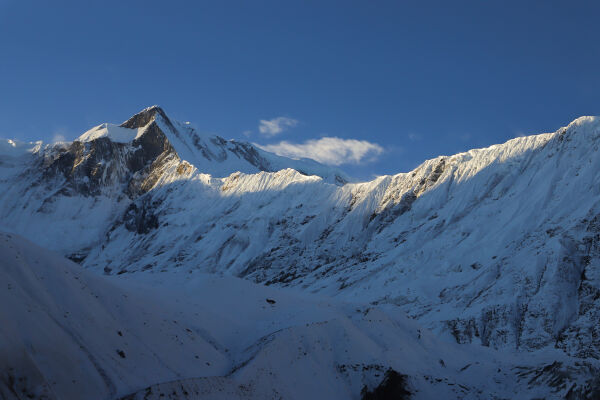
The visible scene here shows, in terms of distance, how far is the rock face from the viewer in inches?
1978

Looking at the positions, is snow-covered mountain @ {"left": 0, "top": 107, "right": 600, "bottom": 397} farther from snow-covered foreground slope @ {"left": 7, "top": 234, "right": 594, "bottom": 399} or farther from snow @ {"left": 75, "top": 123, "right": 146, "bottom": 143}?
snow-covered foreground slope @ {"left": 7, "top": 234, "right": 594, "bottom": 399}

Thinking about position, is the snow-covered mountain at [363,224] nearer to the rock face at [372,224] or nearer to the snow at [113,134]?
the rock face at [372,224]

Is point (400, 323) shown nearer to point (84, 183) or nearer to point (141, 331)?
point (141, 331)

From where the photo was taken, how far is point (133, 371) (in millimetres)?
19859

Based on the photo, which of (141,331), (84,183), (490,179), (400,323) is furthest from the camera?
(84,183)

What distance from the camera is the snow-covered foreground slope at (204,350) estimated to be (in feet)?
58.1

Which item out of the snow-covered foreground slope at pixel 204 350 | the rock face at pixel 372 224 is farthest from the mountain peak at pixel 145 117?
the snow-covered foreground slope at pixel 204 350

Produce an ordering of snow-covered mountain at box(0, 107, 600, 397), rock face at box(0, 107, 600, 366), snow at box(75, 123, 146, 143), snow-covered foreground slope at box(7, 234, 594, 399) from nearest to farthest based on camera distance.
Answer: snow-covered foreground slope at box(7, 234, 594, 399)
snow-covered mountain at box(0, 107, 600, 397)
rock face at box(0, 107, 600, 366)
snow at box(75, 123, 146, 143)

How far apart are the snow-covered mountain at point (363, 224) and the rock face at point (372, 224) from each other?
282 millimetres

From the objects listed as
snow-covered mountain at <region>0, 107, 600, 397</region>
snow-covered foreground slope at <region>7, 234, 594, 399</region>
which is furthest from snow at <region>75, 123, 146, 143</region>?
snow-covered foreground slope at <region>7, 234, 594, 399</region>

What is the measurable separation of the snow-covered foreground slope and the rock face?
19164 millimetres

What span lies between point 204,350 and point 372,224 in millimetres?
71780

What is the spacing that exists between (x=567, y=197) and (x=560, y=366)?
157 ft

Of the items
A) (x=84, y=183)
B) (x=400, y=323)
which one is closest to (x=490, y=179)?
(x=400, y=323)
